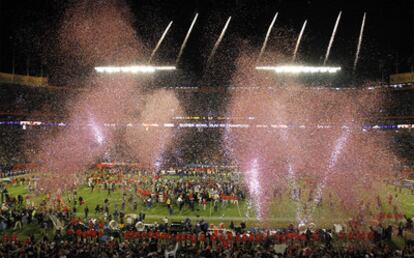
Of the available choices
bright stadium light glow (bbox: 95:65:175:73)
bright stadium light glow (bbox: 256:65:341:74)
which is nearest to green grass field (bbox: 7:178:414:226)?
bright stadium light glow (bbox: 256:65:341:74)

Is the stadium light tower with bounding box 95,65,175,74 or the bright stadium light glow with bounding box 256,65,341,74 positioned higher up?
the stadium light tower with bounding box 95,65,175,74

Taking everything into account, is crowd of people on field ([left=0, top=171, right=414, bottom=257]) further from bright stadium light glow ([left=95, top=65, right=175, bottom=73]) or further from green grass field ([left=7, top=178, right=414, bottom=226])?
bright stadium light glow ([left=95, top=65, right=175, bottom=73])

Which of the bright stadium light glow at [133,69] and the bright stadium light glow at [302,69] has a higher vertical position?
the bright stadium light glow at [133,69]

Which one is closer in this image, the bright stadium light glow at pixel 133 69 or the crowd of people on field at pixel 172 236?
the crowd of people on field at pixel 172 236

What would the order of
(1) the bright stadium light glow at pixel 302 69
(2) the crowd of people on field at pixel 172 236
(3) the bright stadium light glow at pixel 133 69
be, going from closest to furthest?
1. (2) the crowd of people on field at pixel 172 236
2. (1) the bright stadium light glow at pixel 302 69
3. (3) the bright stadium light glow at pixel 133 69

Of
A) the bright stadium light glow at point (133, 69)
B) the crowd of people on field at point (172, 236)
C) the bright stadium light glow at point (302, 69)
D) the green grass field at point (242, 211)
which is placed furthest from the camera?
the bright stadium light glow at point (133, 69)

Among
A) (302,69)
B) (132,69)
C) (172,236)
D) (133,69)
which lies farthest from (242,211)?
(132,69)

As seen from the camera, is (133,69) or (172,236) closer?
(172,236)

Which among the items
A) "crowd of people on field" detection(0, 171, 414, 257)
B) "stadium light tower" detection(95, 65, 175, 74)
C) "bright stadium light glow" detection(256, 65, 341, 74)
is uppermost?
"stadium light tower" detection(95, 65, 175, 74)

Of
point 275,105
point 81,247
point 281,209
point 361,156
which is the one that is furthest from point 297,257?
point 275,105

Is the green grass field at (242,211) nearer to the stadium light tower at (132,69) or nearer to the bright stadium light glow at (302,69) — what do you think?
the bright stadium light glow at (302,69)

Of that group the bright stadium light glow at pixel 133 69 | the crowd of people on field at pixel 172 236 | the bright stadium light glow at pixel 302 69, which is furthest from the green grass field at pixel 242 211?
the bright stadium light glow at pixel 133 69

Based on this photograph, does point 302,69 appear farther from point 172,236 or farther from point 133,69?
point 172,236

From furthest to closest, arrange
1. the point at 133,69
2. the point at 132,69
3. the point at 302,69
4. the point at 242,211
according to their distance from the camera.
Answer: the point at 132,69, the point at 133,69, the point at 302,69, the point at 242,211
